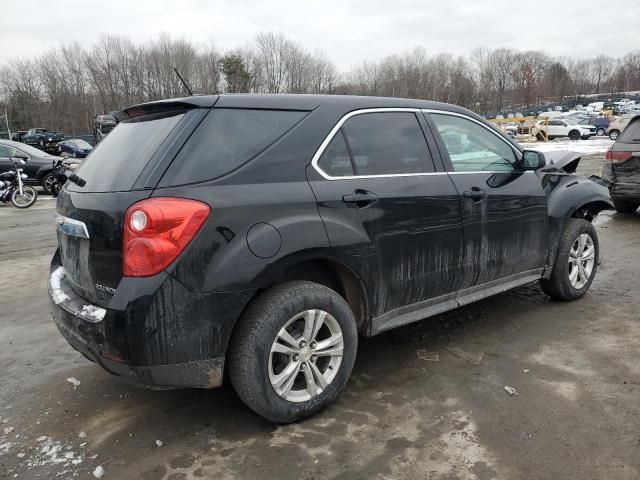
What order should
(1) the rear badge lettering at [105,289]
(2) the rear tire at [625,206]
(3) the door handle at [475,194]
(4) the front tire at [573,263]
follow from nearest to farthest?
(1) the rear badge lettering at [105,289], (3) the door handle at [475,194], (4) the front tire at [573,263], (2) the rear tire at [625,206]

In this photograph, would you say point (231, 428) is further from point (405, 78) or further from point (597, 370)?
point (405, 78)

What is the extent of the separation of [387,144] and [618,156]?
261 inches

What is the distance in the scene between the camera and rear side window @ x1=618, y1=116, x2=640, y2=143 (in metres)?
8.16

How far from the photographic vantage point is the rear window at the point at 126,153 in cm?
268

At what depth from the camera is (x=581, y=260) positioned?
4715 millimetres

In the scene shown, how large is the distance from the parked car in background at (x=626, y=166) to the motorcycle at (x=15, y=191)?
12.5m

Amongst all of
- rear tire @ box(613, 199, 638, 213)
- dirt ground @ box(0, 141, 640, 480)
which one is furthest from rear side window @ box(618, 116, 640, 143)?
dirt ground @ box(0, 141, 640, 480)

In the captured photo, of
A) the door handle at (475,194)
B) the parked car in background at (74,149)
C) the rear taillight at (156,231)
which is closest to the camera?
the rear taillight at (156,231)

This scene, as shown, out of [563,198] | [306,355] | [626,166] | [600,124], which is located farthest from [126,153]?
[600,124]

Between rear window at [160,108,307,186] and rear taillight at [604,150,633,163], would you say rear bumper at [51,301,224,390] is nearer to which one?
rear window at [160,108,307,186]

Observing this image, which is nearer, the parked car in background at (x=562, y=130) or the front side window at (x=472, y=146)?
the front side window at (x=472, y=146)

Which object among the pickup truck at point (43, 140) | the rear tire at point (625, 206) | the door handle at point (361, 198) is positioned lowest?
the rear tire at point (625, 206)

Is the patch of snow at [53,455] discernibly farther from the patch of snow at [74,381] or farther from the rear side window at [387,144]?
the rear side window at [387,144]

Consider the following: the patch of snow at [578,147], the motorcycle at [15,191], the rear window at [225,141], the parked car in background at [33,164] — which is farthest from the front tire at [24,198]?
the patch of snow at [578,147]
